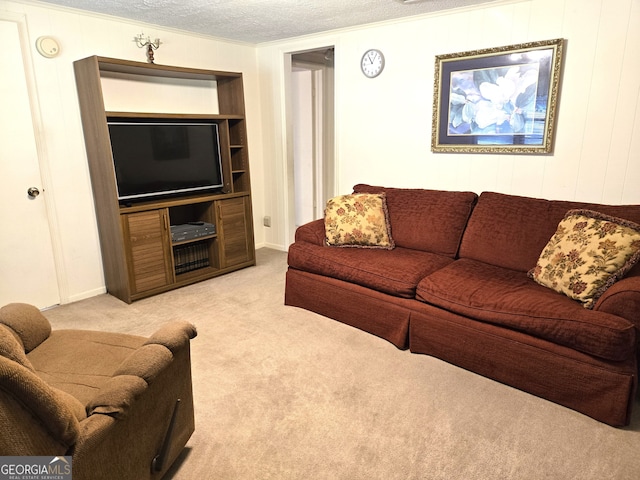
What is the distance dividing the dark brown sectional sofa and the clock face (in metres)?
1.04

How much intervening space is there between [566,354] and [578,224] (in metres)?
0.80

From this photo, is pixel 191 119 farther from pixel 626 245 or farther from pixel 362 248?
pixel 626 245

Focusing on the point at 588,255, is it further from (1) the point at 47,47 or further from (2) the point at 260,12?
(1) the point at 47,47

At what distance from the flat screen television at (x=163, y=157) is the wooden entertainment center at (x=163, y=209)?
8cm

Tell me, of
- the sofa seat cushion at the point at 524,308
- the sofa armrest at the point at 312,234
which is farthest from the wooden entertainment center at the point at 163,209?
the sofa seat cushion at the point at 524,308

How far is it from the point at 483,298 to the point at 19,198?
3.29 metres

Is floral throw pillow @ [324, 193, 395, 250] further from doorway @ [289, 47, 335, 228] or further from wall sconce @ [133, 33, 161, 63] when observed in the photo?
wall sconce @ [133, 33, 161, 63]

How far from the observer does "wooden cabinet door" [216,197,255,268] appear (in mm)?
3980

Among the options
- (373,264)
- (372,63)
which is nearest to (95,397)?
(373,264)

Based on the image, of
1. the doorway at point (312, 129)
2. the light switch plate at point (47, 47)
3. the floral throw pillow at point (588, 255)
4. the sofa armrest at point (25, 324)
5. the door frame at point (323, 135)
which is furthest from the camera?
the doorway at point (312, 129)

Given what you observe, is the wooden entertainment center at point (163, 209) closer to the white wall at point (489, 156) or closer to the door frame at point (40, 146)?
the door frame at point (40, 146)

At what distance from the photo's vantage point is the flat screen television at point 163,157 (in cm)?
334

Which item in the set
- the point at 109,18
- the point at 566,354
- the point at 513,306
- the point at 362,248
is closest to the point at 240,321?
the point at 362,248

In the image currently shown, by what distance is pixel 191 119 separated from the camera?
389cm
